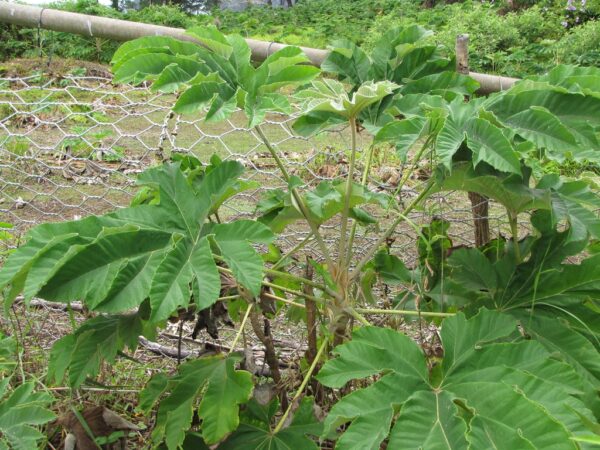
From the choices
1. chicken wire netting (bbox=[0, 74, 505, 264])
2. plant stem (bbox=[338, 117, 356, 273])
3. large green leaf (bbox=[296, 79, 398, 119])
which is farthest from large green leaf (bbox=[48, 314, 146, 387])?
chicken wire netting (bbox=[0, 74, 505, 264])

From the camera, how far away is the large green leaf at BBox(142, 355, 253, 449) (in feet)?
4.48

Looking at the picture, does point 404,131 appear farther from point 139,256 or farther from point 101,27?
point 101,27

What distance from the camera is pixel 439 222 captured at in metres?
1.79

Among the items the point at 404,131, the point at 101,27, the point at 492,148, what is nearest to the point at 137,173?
the point at 101,27

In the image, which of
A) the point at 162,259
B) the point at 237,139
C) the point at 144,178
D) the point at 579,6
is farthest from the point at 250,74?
the point at 579,6

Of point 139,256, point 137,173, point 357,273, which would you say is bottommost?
point 137,173

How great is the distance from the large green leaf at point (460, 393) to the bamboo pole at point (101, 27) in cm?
105

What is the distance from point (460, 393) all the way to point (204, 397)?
513 millimetres

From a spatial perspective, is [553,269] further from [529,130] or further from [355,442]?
[355,442]

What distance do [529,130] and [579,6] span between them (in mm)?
8908

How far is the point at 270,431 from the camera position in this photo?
1.46m

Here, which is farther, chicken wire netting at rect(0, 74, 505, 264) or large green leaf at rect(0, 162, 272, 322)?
chicken wire netting at rect(0, 74, 505, 264)

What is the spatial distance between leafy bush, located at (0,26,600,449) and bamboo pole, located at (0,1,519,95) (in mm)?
647

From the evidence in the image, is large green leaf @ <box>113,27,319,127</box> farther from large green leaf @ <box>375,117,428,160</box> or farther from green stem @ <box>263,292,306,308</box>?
→ green stem @ <box>263,292,306,308</box>
